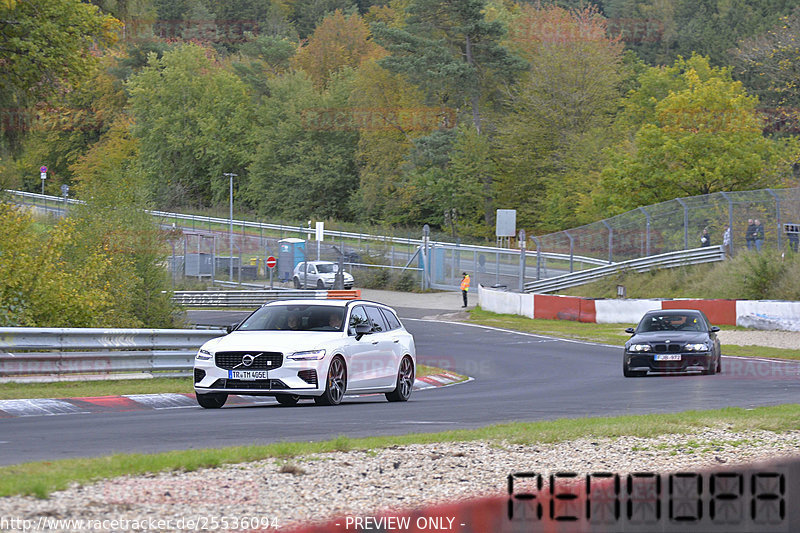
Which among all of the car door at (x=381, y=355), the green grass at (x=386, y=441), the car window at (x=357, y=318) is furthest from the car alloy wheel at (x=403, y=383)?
the green grass at (x=386, y=441)

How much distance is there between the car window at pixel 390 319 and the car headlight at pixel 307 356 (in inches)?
111

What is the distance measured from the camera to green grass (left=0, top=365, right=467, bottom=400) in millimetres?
16750

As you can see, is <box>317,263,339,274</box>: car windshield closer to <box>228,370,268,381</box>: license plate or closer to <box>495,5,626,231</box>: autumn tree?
<box>495,5,626,231</box>: autumn tree

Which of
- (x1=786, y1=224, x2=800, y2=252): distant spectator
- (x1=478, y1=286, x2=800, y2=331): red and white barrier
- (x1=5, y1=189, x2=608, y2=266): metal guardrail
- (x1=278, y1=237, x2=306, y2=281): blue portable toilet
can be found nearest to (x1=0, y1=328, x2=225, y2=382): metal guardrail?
(x1=5, y1=189, x2=608, y2=266): metal guardrail

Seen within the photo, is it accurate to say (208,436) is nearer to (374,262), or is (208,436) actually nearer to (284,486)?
(284,486)

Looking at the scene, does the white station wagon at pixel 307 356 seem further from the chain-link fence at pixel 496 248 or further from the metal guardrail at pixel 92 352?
the chain-link fence at pixel 496 248

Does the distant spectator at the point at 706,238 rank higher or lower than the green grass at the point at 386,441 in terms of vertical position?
higher

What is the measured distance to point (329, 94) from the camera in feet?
329

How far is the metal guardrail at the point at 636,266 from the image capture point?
1740 inches

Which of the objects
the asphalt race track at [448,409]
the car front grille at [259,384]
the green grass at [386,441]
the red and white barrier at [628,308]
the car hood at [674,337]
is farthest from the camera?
the red and white barrier at [628,308]

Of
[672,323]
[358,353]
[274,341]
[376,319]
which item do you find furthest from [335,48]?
[274,341]

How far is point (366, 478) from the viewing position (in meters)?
8.69

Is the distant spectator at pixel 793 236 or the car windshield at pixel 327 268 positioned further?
the car windshield at pixel 327 268

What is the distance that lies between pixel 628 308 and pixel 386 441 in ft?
99.2
